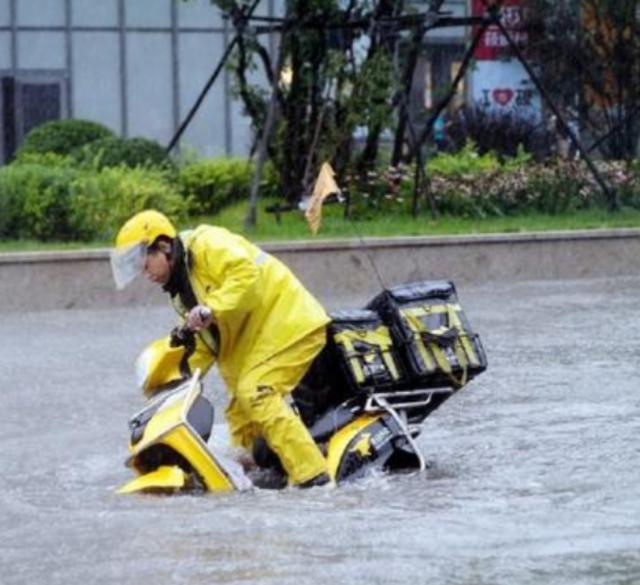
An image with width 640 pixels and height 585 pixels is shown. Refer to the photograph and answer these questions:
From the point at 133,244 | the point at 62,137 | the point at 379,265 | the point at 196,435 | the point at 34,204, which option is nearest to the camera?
the point at 196,435

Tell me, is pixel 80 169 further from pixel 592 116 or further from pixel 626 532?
pixel 626 532

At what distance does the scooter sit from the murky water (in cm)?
14

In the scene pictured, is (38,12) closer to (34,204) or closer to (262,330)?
(34,204)

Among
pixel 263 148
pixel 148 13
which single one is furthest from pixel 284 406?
pixel 148 13

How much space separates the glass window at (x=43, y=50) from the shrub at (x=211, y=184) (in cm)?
1303

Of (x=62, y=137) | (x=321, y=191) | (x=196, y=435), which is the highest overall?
(x=321, y=191)

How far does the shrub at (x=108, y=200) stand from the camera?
21531 mm

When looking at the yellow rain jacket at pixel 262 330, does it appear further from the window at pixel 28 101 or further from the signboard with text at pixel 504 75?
the window at pixel 28 101

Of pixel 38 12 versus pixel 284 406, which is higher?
pixel 284 406

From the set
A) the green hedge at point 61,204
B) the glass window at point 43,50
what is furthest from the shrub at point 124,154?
the glass window at point 43,50

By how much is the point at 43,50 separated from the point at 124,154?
13.8m

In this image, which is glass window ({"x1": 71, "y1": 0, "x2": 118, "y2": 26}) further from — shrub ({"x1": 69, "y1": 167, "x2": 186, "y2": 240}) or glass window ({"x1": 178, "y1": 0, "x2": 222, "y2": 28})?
shrub ({"x1": 69, "y1": 167, "x2": 186, "y2": 240})

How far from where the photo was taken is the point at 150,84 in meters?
37.9

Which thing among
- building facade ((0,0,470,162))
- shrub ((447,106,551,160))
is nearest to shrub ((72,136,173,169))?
shrub ((447,106,551,160))
